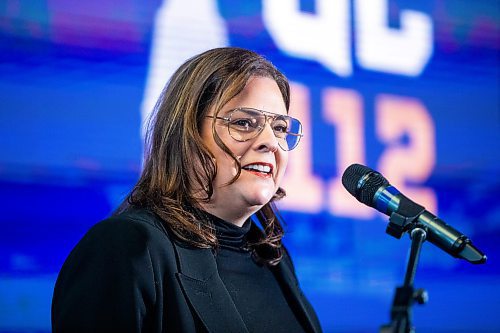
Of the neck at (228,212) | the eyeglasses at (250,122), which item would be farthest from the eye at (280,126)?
the neck at (228,212)

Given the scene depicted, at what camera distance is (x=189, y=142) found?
1982 millimetres

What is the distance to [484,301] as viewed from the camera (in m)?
3.60

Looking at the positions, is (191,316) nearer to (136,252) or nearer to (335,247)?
(136,252)

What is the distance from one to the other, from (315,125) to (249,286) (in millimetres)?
1426

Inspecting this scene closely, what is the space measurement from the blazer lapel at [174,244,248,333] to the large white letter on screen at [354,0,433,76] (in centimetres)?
189

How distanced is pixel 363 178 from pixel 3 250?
1556 millimetres

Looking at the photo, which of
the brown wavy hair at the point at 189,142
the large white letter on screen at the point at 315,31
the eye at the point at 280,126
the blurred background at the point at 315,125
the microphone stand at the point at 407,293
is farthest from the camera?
the large white letter on screen at the point at 315,31

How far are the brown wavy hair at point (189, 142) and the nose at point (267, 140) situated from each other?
0.09 meters

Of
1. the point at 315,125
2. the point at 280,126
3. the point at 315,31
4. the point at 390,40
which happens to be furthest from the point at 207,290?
the point at 390,40

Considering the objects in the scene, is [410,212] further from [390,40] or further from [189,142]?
[390,40]

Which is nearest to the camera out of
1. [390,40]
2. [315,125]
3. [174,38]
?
[174,38]

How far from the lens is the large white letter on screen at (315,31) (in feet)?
10.8

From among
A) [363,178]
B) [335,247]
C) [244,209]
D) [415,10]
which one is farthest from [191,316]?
Result: [415,10]

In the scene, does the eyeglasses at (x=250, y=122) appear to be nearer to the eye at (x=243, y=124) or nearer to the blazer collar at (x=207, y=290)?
the eye at (x=243, y=124)
